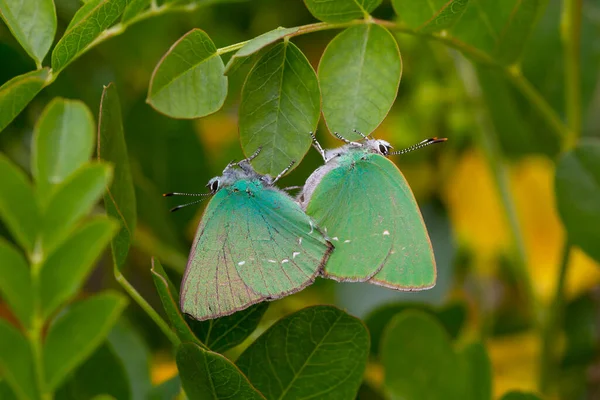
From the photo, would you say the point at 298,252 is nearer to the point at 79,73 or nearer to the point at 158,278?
the point at 158,278

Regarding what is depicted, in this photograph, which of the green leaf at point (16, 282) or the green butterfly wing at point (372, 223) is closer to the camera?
the green leaf at point (16, 282)

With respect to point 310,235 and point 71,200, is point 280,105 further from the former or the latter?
point 71,200

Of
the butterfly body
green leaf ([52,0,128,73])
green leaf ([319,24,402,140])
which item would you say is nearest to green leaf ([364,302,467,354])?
the butterfly body

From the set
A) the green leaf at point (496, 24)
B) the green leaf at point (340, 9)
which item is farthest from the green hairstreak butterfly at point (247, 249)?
the green leaf at point (496, 24)

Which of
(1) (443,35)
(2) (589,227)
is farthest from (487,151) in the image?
(1) (443,35)

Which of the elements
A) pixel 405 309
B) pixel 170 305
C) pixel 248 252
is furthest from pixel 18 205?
pixel 405 309

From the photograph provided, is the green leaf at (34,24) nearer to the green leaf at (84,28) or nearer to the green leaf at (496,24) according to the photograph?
the green leaf at (84,28)
